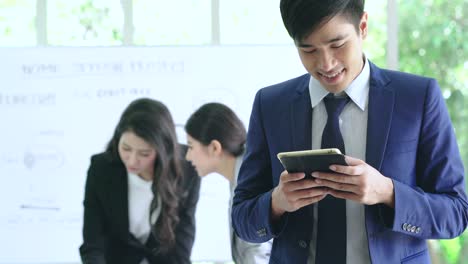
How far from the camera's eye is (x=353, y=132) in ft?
5.29

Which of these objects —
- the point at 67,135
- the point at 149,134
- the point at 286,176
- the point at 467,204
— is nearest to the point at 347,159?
the point at 286,176

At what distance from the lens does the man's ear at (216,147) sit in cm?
352

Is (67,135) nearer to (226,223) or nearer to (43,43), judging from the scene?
(43,43)

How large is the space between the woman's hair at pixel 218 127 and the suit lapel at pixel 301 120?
185 cm

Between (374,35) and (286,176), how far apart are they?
262 centimetres

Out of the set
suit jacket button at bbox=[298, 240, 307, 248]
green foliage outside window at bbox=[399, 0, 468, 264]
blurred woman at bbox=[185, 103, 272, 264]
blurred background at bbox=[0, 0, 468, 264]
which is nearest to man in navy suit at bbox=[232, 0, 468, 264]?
suit jacket button at bbox=[298, 240, 307, 248]

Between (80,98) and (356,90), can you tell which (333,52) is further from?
(80,98)

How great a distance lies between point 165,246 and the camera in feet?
11.8

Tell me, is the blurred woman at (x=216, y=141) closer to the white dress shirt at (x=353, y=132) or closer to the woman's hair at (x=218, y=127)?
the woman's hair at (x=218, y=127)

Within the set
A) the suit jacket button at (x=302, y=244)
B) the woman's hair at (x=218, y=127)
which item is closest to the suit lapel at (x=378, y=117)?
the suit jacket button at (x=302, y=244)

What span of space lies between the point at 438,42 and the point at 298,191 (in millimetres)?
3132

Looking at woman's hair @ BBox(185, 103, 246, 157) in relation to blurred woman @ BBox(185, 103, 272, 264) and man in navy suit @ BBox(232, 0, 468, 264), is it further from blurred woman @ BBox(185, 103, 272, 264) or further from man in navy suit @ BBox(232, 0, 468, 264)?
man in navy suit @ BBox(232, 0, 468, 264)

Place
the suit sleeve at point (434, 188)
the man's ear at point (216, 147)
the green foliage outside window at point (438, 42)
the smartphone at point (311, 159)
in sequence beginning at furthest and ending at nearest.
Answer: the green foliage outside window at point (438, 42) → the man's ear at point (216, 147) → the suit sleeve at point (434, 188) → the smartphone at point (311, 159)

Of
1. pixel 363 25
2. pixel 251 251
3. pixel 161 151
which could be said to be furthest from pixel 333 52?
pixel 161 151
